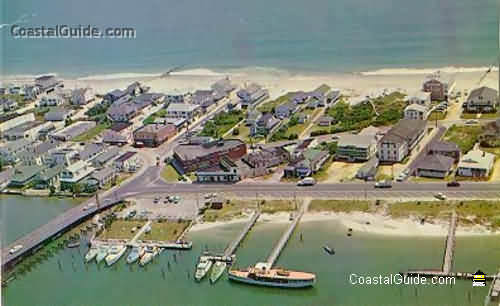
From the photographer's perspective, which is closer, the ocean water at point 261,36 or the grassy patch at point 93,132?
the grassy patch at point 93,132

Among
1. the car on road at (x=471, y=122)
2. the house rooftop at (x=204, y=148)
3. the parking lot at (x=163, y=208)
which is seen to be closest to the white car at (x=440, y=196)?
the car on road at (x=471, y=122)

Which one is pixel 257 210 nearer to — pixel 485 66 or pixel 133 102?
pixel 133 102

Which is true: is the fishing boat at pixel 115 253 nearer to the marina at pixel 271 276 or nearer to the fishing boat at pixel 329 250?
the marina at pixel 271 276

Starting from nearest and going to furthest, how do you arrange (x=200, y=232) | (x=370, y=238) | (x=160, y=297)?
(x=160, y=297), (x=370, y=238), (x=200, y=232)

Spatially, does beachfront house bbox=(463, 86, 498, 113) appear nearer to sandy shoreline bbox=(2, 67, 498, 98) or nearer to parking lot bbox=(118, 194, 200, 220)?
sandy shoreline bbox=(2, 67, 498, 98)

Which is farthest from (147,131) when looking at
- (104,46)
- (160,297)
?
(104,46)

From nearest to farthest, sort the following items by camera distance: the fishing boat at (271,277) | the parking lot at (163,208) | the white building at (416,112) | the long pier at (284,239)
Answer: the fishing boat at (271,277) → the long pier at (284,239) → the parking lot at (163,208) → the white building at (416,112)

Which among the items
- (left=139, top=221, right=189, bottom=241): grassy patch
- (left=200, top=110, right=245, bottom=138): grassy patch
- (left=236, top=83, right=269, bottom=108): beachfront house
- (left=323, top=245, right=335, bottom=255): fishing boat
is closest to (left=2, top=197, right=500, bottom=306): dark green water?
(left=323, top=245, right=335, bottom=255): fishing boat

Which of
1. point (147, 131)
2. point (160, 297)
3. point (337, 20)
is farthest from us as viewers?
point (337, 20)
